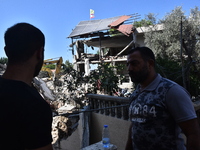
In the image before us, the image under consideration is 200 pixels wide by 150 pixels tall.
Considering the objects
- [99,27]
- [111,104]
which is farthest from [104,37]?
[111,104]

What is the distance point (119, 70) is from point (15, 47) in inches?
160

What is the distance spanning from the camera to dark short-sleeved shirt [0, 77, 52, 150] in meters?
0.86

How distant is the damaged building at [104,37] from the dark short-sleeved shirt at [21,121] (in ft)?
52.1

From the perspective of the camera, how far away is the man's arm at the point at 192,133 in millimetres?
1370

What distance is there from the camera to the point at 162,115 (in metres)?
1.47

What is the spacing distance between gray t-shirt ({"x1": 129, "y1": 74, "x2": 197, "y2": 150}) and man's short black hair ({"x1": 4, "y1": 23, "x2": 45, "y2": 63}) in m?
1.01

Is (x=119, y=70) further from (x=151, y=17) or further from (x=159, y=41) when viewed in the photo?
(x=151, y=17)

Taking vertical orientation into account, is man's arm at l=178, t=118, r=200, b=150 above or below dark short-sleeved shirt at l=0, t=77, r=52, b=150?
below

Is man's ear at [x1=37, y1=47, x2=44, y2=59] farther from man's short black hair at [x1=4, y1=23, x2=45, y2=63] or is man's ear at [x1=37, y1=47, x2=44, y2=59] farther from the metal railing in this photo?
the metal railing

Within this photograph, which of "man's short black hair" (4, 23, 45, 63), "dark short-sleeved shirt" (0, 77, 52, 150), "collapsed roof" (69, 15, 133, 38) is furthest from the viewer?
"collapsed roof" (69, 15, 133, 38)

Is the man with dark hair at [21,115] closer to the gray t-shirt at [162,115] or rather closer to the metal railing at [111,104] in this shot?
the gray t-shirt at [162,115]

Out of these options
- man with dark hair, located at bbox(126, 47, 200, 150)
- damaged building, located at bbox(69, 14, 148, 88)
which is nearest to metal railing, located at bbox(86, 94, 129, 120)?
man with dark hair, located at bbox(126, 47, 200, 150)

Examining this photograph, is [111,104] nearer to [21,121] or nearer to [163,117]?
[163,117]

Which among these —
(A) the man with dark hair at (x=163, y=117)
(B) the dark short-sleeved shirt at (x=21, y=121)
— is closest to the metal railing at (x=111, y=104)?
(A) the man with dark hair at (x=163, y=117)
